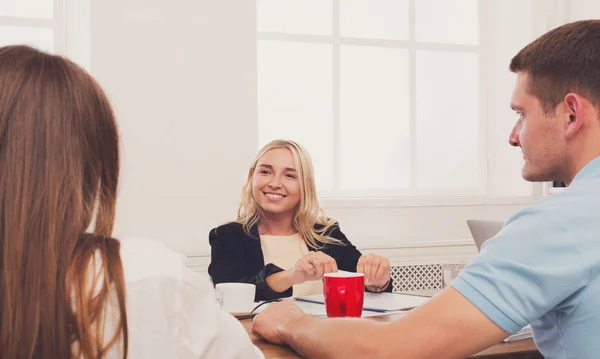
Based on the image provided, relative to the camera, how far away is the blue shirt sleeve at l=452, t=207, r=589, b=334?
989 millimetres

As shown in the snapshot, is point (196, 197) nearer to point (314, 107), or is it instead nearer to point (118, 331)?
point (314, 107)

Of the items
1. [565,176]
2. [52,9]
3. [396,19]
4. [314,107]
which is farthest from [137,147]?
[565,176]

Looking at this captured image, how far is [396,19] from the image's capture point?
3811mm

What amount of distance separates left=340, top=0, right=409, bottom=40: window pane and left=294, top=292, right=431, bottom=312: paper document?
84.3 inches

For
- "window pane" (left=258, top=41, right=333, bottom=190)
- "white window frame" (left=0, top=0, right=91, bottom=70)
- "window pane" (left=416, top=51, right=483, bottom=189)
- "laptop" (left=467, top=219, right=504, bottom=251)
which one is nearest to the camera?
"laptop" (left=467, top=219, right=504, bottom=251)

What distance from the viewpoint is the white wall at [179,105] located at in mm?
2975

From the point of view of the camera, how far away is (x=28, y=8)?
3.14 meters

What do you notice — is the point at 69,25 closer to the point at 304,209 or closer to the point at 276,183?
the point at 276,183

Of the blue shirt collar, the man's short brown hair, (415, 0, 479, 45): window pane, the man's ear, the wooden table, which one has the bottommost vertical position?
the wooden table

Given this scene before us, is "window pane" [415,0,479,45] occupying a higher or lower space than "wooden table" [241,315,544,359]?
higher

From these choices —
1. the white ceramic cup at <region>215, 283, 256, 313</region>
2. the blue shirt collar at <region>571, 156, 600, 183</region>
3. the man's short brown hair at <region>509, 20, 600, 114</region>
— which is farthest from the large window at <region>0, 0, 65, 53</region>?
the blue shirt collar at <region>571, 156, 600, 183</region>

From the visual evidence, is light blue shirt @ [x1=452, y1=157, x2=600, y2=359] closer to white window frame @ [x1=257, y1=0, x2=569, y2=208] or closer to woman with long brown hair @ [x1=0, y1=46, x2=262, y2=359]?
woman with long brown hair @ [x1=0, y1=46, x2=262, y2=359]

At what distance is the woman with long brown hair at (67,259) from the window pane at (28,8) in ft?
8.51

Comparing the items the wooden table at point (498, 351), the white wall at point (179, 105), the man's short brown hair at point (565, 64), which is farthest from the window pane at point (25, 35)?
the man's short brown hair at point (565, 64)
